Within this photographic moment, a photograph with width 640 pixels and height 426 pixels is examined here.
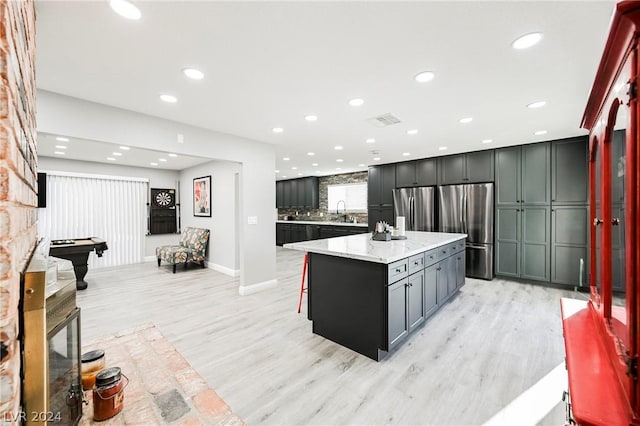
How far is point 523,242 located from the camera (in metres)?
4.88

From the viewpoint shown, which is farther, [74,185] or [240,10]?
[74,185]

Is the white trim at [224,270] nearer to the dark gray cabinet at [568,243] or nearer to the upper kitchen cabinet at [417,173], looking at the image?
the upper kitchen cabinet at [417,173]

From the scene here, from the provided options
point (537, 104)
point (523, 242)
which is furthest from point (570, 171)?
point (537, 104)

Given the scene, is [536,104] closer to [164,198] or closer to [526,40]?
[526,40]

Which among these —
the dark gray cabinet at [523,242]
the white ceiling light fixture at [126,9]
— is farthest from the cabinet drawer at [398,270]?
the dark gray cabinet at [523,242]

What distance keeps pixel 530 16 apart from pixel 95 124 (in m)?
3.77

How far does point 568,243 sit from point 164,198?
900 cm

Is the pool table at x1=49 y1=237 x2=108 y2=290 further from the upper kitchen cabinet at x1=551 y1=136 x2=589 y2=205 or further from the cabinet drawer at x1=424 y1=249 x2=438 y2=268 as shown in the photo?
the upper kitchen cabinet at x1=551 y1=136 x2=589 y2=205

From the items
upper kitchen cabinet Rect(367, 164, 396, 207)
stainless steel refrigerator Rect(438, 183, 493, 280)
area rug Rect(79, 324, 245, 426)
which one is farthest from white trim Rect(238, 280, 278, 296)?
stainless steel refrigerator Rect(438, 183, 493, 280)

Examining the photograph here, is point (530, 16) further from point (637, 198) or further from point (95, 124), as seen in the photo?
point (95, 124)

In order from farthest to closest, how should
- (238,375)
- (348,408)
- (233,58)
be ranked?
(238,375) < (233,58) < (348,408)

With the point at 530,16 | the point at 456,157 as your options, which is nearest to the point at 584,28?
the point at 530,16

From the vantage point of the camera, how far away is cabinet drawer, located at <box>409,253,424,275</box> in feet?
9.09

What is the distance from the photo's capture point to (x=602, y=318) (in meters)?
1.14
